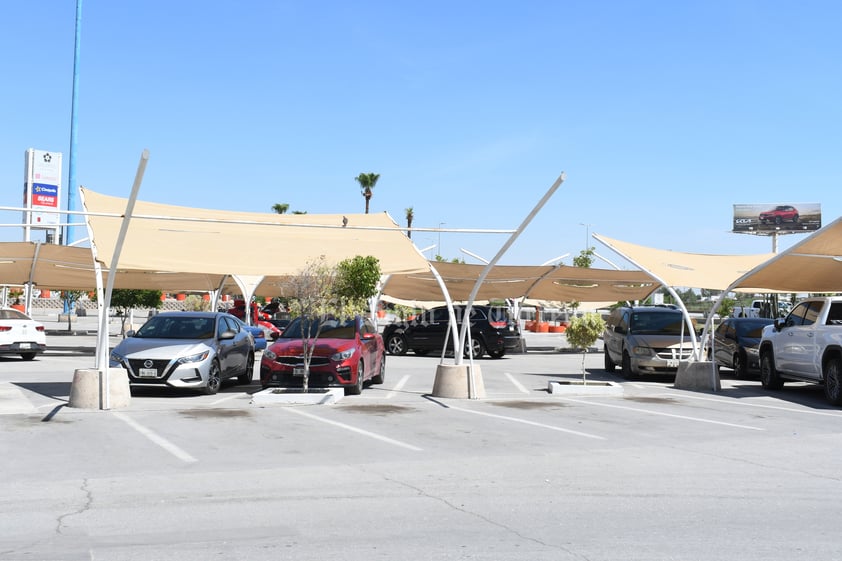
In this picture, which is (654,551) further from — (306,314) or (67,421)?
(306,314)

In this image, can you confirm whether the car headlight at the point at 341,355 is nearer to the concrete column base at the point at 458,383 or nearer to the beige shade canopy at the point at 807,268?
the concrete column base at the point at 458,383

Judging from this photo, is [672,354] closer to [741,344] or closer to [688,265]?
[741,344]

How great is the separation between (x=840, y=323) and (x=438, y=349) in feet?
54.2

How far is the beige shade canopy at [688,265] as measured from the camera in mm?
21047

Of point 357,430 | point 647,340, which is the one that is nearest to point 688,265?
point 647,340

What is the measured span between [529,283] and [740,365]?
10.5m

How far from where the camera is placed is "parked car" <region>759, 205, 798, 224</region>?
110 metres

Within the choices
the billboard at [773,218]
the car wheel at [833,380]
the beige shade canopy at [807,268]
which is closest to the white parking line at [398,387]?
the beige shade canopy at [807,268]

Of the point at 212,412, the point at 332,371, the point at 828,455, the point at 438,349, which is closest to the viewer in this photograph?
the point at 828,455

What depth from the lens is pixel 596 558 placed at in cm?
542

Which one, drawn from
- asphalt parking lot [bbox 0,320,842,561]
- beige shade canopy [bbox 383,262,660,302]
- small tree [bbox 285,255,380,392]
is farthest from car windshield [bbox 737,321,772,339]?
small tree [bbox 285,255,380,392]

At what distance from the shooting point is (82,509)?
678 centimetres

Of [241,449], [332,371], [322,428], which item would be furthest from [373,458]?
[332,371]

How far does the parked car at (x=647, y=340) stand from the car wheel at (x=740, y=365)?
194cm
